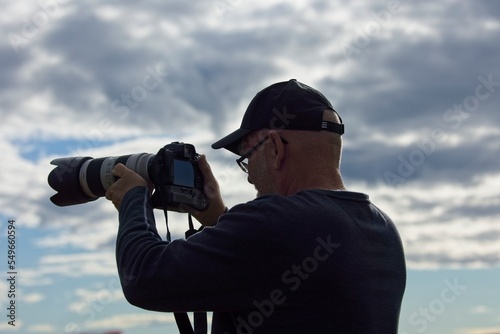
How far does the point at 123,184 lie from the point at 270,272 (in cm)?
114

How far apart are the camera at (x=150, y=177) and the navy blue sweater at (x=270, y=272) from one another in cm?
75

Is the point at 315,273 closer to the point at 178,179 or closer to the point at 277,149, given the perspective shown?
the point at 277,149

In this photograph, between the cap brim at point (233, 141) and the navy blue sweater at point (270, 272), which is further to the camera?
the cap brim at point (233, 141)

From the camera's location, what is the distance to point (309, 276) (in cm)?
300

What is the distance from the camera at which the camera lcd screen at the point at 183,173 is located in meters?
3.95

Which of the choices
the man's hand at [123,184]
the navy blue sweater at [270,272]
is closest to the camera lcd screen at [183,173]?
the man's hand at [123,184]

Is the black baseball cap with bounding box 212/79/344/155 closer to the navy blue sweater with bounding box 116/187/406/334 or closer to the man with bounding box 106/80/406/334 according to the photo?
the man with bounding box 106/80/406/334

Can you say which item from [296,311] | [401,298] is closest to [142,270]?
[296,311]

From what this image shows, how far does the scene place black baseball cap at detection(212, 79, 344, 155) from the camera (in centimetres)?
347

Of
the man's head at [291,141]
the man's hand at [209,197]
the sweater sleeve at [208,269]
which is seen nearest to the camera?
→ the sweater sleeve at [208,269]

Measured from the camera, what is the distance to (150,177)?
393 centimetres

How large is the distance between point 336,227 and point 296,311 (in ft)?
1.37

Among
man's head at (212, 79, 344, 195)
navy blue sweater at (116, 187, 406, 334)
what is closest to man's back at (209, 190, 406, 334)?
navy blue sweater at (116, 187, 406, 334)

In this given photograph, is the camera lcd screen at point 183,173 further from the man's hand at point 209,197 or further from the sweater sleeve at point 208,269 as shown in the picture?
the sweater sleeve at point 208,269
